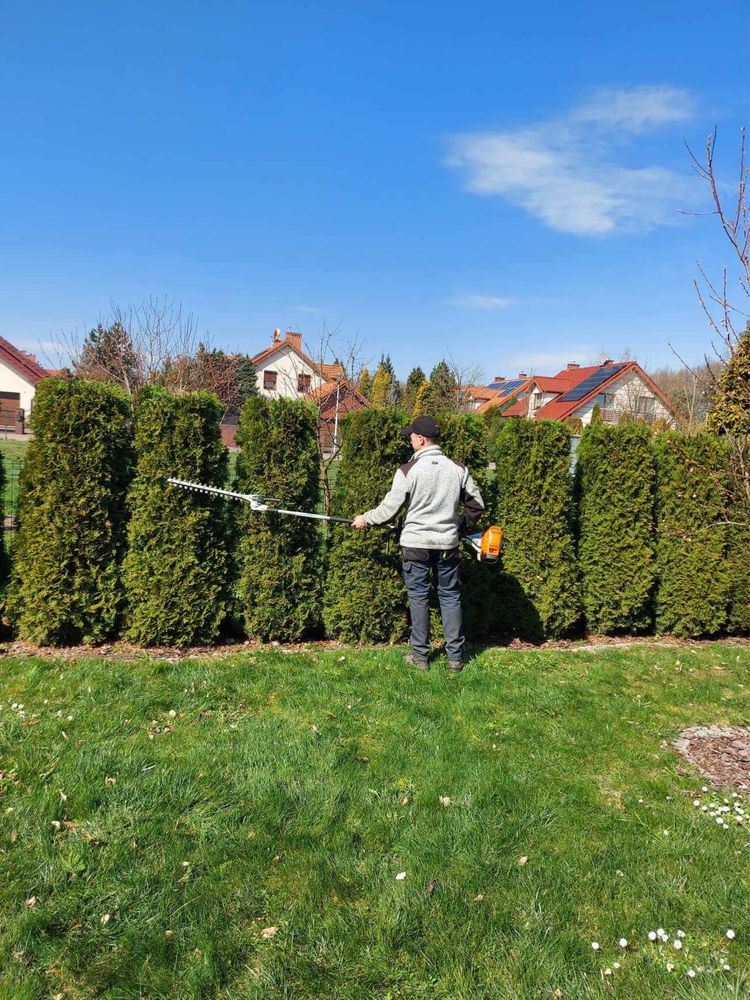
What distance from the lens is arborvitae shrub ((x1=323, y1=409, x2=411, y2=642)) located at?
6.16 metres

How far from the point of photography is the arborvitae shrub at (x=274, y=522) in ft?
19.8

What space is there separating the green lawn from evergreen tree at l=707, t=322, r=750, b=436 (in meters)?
2.26

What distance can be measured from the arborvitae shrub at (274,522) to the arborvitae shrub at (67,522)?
1.22m

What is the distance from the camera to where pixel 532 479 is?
260 inches

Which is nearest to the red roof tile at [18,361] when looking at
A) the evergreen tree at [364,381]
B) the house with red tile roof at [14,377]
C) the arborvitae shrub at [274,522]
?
the house with red tile roof at [14,377]

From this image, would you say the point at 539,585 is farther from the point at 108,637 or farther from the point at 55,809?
the point at 55,809

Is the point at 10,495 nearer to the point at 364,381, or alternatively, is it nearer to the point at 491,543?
the point at 491,543

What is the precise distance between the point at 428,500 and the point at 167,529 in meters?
2.50

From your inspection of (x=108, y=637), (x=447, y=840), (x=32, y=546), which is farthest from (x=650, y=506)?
(x=32, y=546)

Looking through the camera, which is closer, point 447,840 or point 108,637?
point 447,840

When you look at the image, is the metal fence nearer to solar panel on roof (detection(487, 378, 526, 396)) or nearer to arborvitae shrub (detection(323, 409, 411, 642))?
Answer: arborvitae shrub (detection(323, 409, 411, 642))

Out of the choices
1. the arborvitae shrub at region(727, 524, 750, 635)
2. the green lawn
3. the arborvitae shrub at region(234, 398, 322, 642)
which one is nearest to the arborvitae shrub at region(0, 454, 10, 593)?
the green lawn

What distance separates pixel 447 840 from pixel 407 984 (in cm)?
81

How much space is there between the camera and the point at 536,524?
6621 mm
